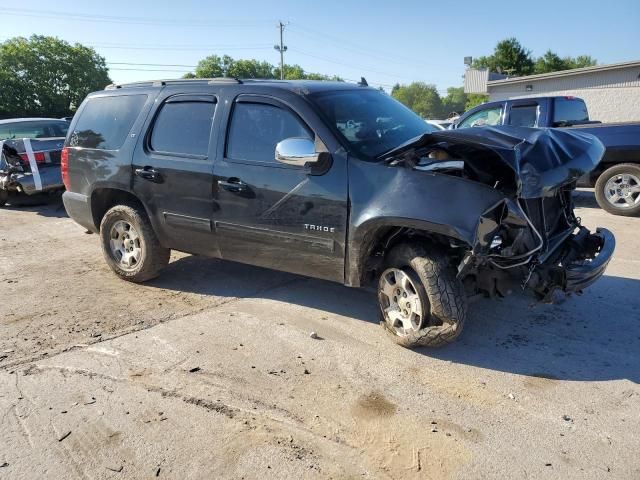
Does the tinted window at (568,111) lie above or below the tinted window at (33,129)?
above

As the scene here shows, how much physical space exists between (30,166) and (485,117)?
836 cm

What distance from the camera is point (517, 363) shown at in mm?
3600

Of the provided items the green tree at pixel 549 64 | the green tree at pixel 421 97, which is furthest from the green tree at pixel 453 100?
the green tree at pixel 549 64

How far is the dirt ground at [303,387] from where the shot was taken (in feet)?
8.71

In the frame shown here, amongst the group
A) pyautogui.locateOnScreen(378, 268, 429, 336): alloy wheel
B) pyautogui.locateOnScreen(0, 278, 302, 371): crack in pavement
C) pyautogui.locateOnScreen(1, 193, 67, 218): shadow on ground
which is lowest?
pyautogui.locateOnScreen(1, 193, 67, 218): shadow on ground

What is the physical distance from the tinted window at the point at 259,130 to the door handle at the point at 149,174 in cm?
90

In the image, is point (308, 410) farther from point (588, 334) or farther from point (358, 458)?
point (588, 334)

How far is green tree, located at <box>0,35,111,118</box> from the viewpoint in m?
42.4

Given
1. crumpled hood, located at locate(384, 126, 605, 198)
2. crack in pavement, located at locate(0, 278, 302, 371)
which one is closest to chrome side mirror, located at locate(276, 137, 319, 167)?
crumpled hood, located at locate(384, 126, 605, 198)

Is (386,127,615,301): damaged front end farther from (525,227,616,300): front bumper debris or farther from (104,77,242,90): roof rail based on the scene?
(104,77,242,90): roof rail

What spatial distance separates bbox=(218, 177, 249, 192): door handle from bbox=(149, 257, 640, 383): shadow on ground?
1.20 metres

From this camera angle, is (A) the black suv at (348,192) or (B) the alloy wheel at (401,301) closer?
(A) the black suv at (348,192)

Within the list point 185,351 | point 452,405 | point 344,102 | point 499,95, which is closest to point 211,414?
point 185,351

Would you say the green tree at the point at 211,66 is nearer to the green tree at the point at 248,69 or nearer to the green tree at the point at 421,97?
the green tree at the point at 248,69
